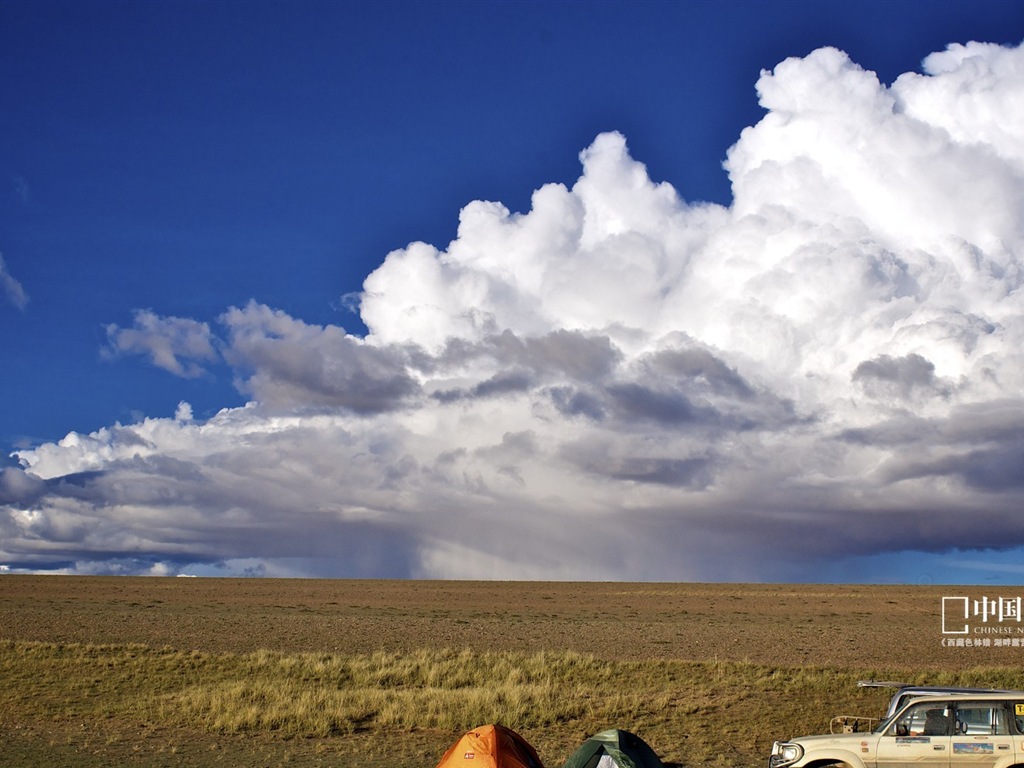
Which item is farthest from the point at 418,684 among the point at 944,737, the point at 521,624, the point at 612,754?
the point at 521,624

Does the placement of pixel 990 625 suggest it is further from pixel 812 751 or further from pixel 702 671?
pixel 812 751

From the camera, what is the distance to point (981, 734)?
1620cm

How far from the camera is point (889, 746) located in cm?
1645

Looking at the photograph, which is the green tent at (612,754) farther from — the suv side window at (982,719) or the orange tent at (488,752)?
the suv side window at (982,719)

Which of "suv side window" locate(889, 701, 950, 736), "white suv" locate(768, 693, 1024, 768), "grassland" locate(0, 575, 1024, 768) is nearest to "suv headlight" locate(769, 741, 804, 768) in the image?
"white suv" locate(768, 693, 1024, 768)

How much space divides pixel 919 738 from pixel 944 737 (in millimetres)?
393

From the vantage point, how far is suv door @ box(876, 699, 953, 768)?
1628 cm

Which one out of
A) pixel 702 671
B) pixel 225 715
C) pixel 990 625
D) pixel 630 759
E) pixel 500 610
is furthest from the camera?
pixel 500 610

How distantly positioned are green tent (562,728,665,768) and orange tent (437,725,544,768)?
106 cm

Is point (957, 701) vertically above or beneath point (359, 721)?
above

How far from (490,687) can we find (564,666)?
17.2 ft

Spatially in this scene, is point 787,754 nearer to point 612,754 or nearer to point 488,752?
point 612,754

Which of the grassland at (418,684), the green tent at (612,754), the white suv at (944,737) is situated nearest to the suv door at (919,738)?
the white suv at (944,737)

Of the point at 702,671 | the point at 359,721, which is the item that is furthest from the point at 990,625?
the point at 359,721
